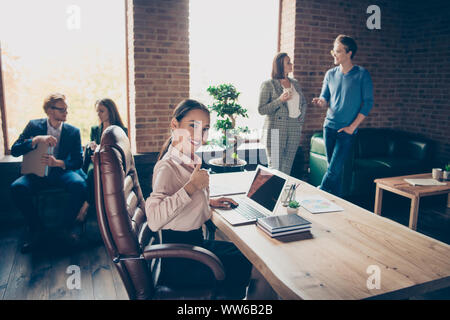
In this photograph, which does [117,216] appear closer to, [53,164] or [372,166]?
[53,164]

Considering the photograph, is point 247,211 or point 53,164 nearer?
point 247,211

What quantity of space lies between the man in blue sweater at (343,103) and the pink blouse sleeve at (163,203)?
253 cm

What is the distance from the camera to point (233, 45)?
4.71 metres

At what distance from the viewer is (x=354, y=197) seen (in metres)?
4.57

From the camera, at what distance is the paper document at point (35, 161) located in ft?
10.7

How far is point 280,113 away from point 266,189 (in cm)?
216

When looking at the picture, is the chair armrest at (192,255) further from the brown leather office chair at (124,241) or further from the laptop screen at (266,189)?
the laptop screen at (266,189)

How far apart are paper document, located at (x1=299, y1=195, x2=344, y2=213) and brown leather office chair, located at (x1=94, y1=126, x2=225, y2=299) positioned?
0.71 meters

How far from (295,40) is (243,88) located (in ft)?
3.05

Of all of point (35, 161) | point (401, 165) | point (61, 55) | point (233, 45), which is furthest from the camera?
point (233, 45)

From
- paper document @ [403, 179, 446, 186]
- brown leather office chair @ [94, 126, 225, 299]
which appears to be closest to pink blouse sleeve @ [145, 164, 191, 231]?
brown leather office chair @ [94, 126, 225, 299]

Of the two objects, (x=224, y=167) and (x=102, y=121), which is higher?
(x=102, y=121)

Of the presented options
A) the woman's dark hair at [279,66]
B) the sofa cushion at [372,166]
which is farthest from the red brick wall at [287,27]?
the sofa cushion at [372,166]

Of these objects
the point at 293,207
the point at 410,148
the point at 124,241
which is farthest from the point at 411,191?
the point at 124,241
